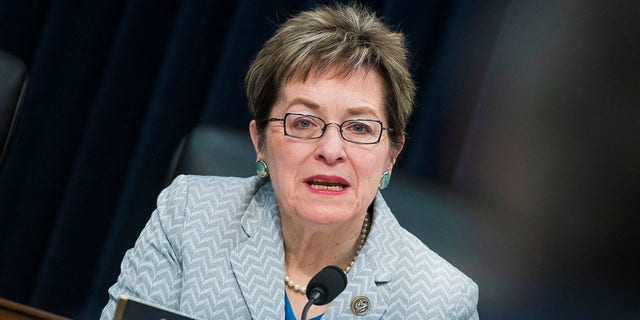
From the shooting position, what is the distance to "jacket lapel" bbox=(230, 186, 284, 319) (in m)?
1.62

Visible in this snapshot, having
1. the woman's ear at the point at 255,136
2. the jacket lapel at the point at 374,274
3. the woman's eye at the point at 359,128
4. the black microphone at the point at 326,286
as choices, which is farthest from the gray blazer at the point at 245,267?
the black microphone at the point at 326,286

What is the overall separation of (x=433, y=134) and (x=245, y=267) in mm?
905

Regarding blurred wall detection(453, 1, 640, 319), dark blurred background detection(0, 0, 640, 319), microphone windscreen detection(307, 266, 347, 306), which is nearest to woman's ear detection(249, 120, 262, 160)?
dark blurred background detection(0, 0, 640, 319)

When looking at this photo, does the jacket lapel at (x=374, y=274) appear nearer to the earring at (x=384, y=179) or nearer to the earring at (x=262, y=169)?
the earring at (x=384, y=179)

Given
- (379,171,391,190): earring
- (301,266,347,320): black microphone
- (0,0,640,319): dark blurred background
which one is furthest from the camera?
(0,0,640,319): dark blurred background

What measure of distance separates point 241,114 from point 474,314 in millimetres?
1192

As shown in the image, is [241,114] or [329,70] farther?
[241,114]

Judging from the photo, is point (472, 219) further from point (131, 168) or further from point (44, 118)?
point (44, 118)

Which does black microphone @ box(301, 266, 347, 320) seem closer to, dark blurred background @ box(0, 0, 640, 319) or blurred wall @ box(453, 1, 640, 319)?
dark blurred background @ box(0, 0, 640, 319)

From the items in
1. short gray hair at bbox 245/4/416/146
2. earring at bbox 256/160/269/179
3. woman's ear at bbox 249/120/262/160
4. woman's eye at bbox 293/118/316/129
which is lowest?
earring at bbox 256/160/269/179

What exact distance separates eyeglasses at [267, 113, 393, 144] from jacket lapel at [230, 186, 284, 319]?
0.74ft

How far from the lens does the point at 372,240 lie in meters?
1.72

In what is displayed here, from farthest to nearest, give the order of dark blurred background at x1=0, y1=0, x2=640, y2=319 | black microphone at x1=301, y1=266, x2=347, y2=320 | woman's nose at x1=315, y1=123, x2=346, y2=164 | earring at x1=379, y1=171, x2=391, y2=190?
dark blurred background at x1=0, y1=0, x2=640, y2=319 → earring at x1=379, y1=171, x2=391, y2=190 → woman's nose at x1=315, y1=123, x2=346, y2=164 → black microphone at x1=301, y1=266, x2=347, y2=320

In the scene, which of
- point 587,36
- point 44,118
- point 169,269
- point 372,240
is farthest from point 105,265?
point 587,36
